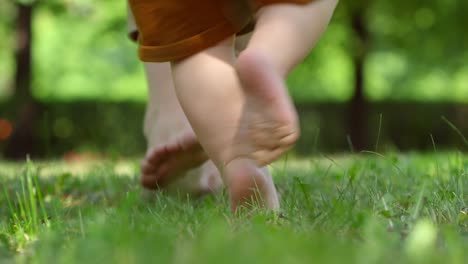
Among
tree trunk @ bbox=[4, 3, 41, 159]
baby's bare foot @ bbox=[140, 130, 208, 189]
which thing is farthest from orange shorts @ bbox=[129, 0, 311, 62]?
tree trunk @ bbox=[4, 3, 41, 159]

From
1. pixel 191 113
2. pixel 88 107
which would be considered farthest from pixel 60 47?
pixel 191 113

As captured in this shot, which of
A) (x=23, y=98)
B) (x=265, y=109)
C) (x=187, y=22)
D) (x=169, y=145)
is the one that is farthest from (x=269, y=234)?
(x=23, y=98)

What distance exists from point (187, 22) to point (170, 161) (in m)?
0.62

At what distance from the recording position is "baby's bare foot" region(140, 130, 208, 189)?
2.09m

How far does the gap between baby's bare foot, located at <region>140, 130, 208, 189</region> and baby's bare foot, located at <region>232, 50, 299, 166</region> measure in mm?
638

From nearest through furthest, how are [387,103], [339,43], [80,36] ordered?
[339,43], [387,103], [80,36]

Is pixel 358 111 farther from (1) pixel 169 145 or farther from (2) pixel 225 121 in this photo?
(2) pixel 225 121

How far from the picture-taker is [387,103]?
1280 centimetres

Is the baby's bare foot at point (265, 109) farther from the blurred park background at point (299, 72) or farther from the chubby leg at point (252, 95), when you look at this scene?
the blurred park background at point (299, 72)

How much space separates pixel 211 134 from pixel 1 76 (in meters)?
17.5

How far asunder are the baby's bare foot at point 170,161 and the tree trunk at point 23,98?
25.0 feet

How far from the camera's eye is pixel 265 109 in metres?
1.40

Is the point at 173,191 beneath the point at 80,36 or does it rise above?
above

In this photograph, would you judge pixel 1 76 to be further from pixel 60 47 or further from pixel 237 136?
pixel 237 136
